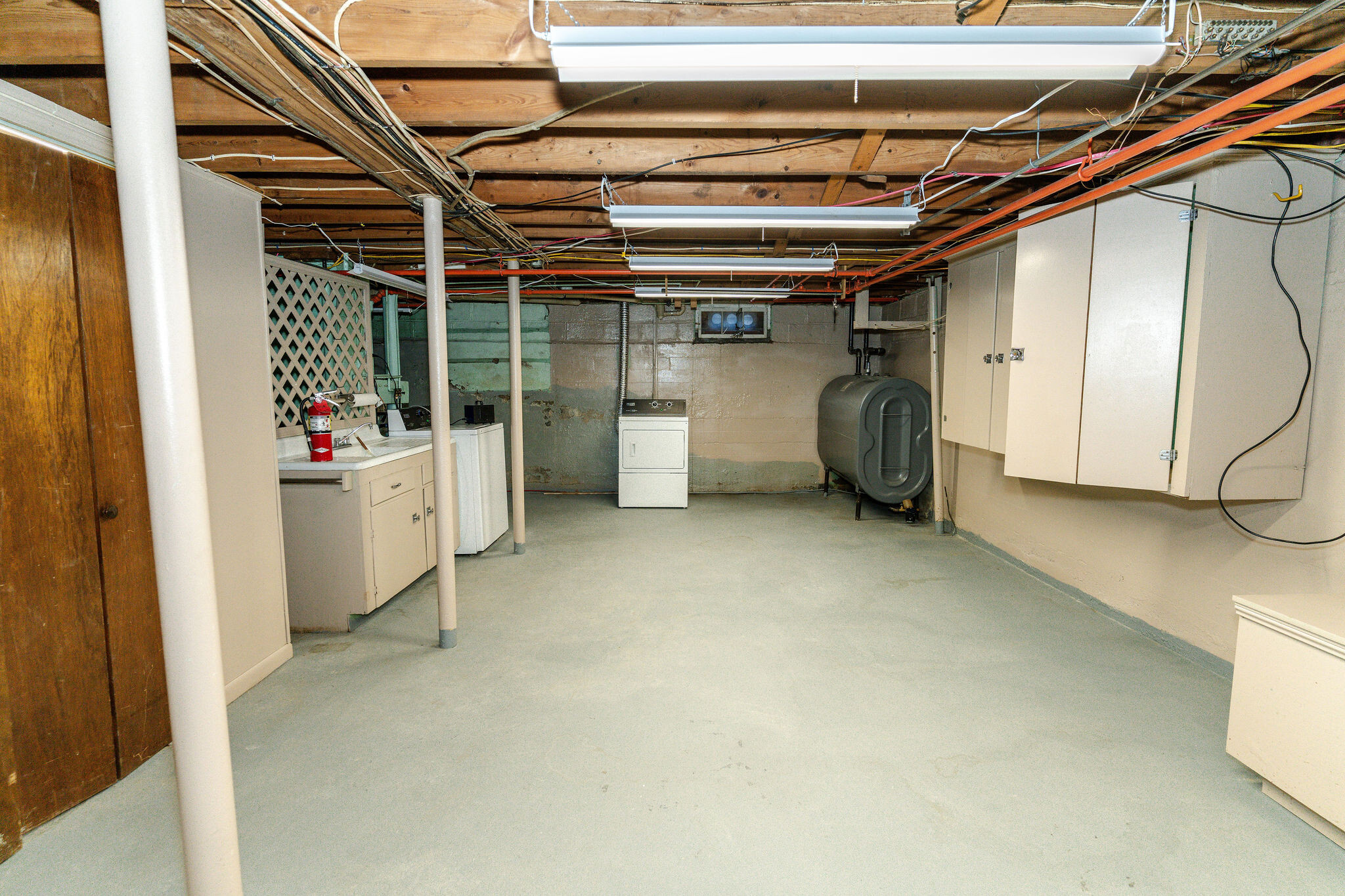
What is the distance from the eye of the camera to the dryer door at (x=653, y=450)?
221 inches

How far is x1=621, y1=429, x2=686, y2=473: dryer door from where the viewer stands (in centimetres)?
562

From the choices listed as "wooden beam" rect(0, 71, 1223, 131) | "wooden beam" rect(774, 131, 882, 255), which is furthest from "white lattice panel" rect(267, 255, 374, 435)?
"wooden beam" rect(774, 131, 882, 255)

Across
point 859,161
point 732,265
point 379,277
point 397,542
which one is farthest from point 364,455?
point 859,161

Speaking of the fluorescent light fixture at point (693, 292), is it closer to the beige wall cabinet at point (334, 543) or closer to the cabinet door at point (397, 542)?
the cabinet door at point (397, 542)

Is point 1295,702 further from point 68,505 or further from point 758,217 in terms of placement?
point 68,505

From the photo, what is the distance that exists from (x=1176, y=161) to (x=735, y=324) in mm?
4387

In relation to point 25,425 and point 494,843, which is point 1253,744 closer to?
point 494,843

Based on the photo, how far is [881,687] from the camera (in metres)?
2.41

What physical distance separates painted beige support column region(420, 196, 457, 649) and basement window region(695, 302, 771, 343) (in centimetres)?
376

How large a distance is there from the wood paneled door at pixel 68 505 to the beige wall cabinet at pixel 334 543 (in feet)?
2.79

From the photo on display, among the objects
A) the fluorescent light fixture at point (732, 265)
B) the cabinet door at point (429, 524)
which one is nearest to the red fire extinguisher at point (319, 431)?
the cabinet door at point (429, 524)

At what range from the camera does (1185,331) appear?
7.57 ft

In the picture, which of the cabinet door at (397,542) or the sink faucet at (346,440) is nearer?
the cabinet door at (397,542)

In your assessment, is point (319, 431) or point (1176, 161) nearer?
point (1176, 161)
